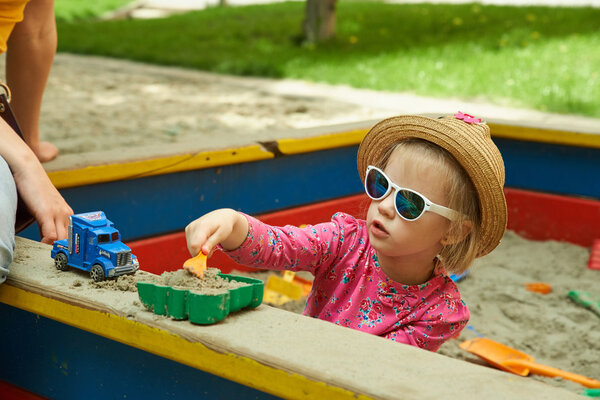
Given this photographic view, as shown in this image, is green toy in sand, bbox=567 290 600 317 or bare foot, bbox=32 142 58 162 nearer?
bare foot, bbox=32 142 58 162

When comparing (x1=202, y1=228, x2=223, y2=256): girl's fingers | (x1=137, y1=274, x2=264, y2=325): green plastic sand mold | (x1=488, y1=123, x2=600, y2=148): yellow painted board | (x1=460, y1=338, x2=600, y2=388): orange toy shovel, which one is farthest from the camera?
(x1=488, y1=123, x2=600, y2=148): yellow painted board

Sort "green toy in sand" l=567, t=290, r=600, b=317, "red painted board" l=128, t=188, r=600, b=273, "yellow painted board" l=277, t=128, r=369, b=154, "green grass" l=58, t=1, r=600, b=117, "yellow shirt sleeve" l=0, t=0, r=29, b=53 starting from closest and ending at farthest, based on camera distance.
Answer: "yellow shirt sleeve" l=0, t=0, r=29, b=53
"green toy in sand" l=567, t=290, r=600, b=317
"yellow painted board" l=277, t=128, r=369, b=154
"red painted board" l=128, t=188, r=600, b=273
"green grass" l=58, t=1, r=600, b=117

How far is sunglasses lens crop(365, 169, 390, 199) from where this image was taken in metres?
1.67

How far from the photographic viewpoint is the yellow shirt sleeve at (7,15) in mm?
2045

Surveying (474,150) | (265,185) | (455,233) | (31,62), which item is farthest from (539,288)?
(31,62)

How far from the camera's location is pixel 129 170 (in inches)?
98.0

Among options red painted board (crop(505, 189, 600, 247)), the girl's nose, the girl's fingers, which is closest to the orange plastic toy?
red painted board (crop(505, 189, 600, 247))

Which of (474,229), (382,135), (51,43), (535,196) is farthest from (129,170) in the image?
(535,196)

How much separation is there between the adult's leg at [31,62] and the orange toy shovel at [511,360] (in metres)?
1.46

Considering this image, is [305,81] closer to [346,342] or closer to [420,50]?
[420,50]

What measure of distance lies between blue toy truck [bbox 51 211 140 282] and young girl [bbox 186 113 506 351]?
214 mm

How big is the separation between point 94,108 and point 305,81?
2.43 meters

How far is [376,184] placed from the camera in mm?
1698

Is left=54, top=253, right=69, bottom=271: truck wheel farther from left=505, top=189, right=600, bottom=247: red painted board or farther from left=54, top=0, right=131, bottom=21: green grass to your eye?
left=54, top=0, right=131, bottom=21: green grass
